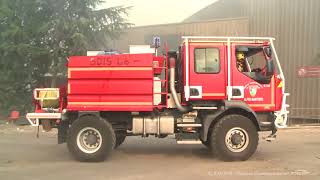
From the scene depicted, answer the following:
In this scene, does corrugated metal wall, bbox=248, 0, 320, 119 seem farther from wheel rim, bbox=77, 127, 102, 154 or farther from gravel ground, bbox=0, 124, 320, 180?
wheel rim, bbox=77, 127, 102, 154

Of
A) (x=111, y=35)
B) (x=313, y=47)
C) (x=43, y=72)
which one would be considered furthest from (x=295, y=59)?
(x=43, y=72)

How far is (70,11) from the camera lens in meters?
21.8

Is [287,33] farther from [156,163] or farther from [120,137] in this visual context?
[156,163]

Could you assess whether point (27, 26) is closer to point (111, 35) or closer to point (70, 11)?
point (70, 11)

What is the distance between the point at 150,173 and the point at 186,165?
1.22 metres

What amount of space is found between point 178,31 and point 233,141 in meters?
13.1

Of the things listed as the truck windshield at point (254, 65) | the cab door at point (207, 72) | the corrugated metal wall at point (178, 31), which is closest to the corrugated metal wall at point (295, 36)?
the corrugated metal wall at point (178, 31)

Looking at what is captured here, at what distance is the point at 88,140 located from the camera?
12.0m

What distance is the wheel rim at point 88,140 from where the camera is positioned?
1191 centimetres

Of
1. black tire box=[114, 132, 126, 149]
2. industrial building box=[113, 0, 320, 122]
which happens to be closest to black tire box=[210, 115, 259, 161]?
black tire box=[114, 132, 126, 149]

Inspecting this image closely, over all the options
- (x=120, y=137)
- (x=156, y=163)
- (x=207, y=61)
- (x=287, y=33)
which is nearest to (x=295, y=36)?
(x=287, y=33)

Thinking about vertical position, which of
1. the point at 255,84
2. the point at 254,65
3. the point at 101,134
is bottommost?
the point at 101,134

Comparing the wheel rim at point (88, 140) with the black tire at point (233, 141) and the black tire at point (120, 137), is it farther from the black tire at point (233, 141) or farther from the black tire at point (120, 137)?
the black tire at point (233, 141)

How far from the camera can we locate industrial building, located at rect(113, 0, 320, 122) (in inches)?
880
